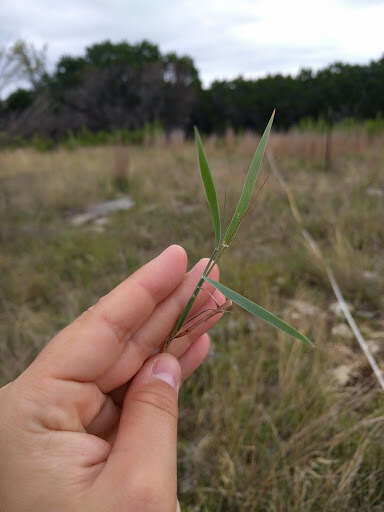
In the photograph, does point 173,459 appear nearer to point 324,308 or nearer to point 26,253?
point 324,308

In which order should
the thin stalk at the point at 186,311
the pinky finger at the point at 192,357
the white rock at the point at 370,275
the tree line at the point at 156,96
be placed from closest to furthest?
1. the thin stalk at the point at 186,311
2. the pinky finger at the point at 192,357
3. the white rock at the point at 370,275
4. the tree line at the point at 156,96

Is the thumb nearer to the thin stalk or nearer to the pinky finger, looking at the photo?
the thin stalk

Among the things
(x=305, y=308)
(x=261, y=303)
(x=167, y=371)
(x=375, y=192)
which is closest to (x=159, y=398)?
(x=167, y=371)

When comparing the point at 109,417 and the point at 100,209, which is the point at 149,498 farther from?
the point at 100,209

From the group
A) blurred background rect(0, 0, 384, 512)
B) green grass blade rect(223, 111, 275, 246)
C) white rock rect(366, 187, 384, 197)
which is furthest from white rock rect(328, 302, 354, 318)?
white rock rect(366, 187, 384, 197)

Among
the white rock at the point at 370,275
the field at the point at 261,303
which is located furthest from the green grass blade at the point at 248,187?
the white rock at the point at 370,275

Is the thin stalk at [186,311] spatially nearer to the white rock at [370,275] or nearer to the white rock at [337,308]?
the white rock at [337,308]

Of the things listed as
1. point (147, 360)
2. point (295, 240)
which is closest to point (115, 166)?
point (295, 240)

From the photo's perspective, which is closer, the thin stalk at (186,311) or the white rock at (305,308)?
the thin stalk at (186,311)
